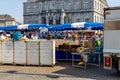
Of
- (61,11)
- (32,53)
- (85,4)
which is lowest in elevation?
(32,53)

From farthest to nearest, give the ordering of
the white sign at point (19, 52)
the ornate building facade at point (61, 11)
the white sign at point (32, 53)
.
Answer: the ornate building facade at point (61, 11)
the white sign at point (19, 52)
the white sign at point (32, 53)

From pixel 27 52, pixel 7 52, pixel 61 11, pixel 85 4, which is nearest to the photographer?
pixel 27 52

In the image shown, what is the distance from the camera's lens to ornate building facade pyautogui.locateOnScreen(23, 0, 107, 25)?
119 metres

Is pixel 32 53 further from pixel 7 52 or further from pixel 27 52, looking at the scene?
pixel 7 52

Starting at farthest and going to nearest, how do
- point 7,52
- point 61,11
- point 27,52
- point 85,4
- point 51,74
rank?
point 61,11, point 85,4, point 7,52, point 27,52, point 51,74

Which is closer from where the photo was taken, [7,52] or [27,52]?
[27,52]

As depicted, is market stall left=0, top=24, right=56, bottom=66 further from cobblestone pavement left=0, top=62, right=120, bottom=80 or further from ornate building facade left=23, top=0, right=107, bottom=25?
ornate building facade left=23, top=0, right=107, bottom=25

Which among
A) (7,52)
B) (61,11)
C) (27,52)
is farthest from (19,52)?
(61,11)

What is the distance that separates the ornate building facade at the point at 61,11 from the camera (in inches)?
4702

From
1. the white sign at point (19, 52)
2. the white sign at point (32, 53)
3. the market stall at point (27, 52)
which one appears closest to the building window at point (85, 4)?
the market stall at point (27, 52)

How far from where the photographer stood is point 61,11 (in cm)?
12444

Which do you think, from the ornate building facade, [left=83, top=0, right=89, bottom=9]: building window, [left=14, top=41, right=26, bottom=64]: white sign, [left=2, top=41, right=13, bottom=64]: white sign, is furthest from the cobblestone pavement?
[left=83, top=0, right=89, bottom=9]: building window

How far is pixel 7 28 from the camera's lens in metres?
29.1

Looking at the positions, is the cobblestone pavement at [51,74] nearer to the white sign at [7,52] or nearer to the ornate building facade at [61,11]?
the white sign at [7,52]
